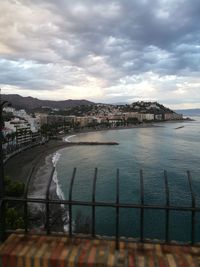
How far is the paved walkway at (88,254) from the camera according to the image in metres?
3.93

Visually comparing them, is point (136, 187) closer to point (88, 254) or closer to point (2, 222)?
point (2, 222)

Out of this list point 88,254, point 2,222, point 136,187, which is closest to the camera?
point 88,254

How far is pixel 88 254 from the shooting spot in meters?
4.08

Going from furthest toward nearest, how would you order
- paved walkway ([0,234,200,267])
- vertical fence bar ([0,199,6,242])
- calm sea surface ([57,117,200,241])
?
1. calm sea surface ([57,117,200,241])
2. vertical fence bar ([0,199,6,242])
3. paved walkway ([0,234,200,267])

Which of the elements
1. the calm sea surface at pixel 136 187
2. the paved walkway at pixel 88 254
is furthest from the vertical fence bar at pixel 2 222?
the calm sea surface at pixel 136 187

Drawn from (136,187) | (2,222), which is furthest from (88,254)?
(136,187)

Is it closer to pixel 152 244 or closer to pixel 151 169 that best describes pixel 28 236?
pixel 152 244

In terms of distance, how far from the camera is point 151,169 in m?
54.2

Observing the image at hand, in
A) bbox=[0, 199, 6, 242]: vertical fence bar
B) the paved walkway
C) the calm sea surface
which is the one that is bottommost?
the calm sea surface

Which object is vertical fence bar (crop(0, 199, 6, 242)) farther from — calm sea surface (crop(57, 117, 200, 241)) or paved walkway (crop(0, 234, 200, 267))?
calm sea surface (crop(57, 117, 200, 241))

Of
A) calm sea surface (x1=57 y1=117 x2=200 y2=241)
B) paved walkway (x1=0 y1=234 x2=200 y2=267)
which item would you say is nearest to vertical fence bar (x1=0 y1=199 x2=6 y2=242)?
paved walkway (x1=0 y1=234 x2=200 y2=267)

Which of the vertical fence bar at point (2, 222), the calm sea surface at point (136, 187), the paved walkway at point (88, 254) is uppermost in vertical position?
the vertical fence bar at point (2, 222)

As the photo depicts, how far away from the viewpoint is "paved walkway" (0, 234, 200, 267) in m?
3.93

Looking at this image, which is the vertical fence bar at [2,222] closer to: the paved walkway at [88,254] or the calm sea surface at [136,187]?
the paved walkway at [88,254]
